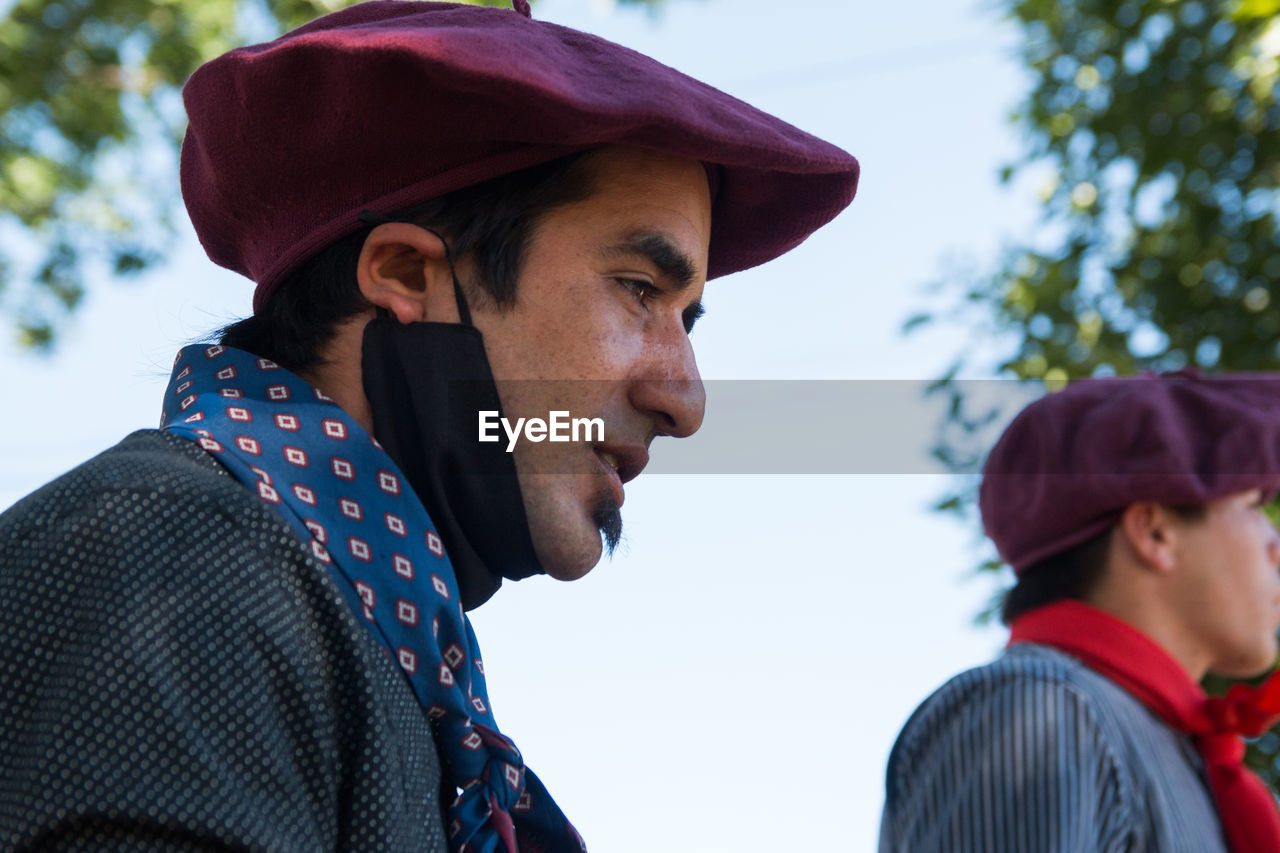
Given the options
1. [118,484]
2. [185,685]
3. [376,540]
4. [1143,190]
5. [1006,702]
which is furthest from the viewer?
[1143,190]

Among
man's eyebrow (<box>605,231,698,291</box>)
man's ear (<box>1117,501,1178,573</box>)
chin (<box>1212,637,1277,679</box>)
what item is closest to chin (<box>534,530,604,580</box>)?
man's eyebrow (<box>605,231,698,291</box>)

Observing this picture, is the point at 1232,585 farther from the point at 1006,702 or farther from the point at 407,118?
the point at 407,118

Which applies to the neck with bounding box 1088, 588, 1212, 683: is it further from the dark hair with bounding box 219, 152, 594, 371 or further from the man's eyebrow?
the dark hair with bounding box 219, 152, 594, 371

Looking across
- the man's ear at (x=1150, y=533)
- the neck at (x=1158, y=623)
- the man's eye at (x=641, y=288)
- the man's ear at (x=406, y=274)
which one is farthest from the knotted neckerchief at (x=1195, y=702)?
the man's ear at (x=406, y=274)

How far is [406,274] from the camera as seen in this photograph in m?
1.78

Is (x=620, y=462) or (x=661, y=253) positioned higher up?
(x=661, y=253)

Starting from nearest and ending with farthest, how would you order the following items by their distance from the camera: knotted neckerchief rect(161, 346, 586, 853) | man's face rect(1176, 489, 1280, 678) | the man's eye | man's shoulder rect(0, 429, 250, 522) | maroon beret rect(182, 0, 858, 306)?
man's shoulder rect(0, 429, 250, 522), knotted neckerchief rect(161, 346, 586, 853), maroon beret rect(182, 0, 858, 306), the man's eye, man's face rect(1176, 489, 1280, 678)

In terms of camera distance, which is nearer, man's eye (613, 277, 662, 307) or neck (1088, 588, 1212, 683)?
man's eye (613, 277, 662, 307)

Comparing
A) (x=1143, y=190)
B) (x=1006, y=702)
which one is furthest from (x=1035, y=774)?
(x=1143, y=190)

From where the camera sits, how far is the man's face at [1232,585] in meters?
2.41

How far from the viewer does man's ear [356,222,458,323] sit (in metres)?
1.74

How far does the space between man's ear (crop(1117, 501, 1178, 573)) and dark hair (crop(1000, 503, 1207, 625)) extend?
0.08 ft

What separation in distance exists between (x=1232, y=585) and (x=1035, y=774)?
2.48 feet

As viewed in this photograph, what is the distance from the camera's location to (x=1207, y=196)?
5.05 m
